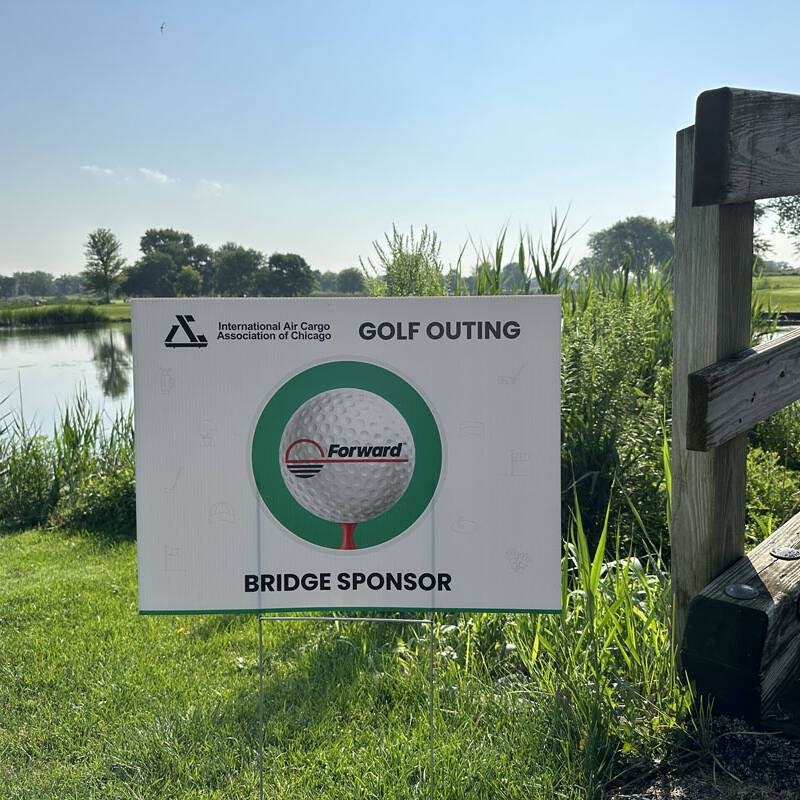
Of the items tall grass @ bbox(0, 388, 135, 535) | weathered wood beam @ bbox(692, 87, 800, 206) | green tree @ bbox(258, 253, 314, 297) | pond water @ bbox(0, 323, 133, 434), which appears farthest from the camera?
green tree @ bbox(258, 253, 314, 297)

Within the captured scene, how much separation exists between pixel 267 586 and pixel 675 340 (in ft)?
5.15

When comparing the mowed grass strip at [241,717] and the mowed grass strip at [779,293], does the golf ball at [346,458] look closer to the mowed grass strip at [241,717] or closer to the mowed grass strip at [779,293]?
the mowed grass strip at [241,717]

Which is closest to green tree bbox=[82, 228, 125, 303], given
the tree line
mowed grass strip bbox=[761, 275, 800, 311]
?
the tree line

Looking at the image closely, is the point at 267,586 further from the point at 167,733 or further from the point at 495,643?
the point at 495,643

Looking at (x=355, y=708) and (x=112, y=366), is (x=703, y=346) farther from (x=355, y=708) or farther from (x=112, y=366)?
(x=112, y=366)

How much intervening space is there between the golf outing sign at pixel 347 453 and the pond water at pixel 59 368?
650 centimetres

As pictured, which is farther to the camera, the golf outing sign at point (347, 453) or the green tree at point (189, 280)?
the green tree at point (189, 280)

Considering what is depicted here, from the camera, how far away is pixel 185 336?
2.04m

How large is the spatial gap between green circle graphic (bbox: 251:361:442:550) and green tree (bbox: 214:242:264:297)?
263 feet

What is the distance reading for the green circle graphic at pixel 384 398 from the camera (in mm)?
2043

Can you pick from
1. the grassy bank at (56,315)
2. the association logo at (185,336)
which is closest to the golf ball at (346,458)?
the association logo at (185,336)

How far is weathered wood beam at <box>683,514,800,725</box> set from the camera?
227 cm

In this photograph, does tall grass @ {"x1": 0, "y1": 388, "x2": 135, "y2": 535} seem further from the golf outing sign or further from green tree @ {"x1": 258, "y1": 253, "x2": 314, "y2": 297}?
green tree @ {"x1": 258, "y1": 253, "x2": 314, "y2": 297}

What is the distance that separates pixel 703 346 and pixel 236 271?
82.7 metres
